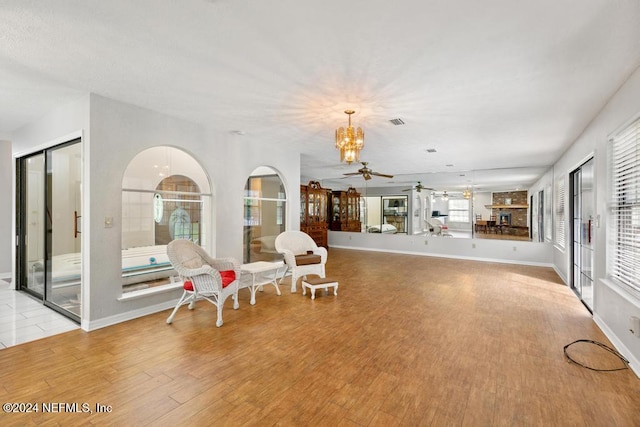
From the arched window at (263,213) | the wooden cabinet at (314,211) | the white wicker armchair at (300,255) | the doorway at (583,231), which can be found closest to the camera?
the doorway at (583,231)

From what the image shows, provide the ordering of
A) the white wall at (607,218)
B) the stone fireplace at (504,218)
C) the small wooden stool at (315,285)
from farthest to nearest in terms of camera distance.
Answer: the stone fireplace at (504,218) < the small wooden stool at (315,285) < the white wall at (607,218)

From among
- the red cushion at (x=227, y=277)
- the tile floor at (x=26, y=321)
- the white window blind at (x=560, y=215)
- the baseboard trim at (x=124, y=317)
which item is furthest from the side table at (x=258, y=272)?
the white window blind at (x=560, y=215)

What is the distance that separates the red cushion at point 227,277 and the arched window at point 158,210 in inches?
34.1

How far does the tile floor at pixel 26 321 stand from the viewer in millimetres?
3020

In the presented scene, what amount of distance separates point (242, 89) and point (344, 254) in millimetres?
6739

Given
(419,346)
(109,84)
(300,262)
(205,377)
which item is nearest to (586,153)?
(419,346)

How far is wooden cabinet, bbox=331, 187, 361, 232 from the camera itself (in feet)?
34.4

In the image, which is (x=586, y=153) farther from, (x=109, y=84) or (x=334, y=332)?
(x=109, y=84)

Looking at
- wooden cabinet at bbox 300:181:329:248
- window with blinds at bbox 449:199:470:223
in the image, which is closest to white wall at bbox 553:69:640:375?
window with blinds at bbox 449:199:470:223

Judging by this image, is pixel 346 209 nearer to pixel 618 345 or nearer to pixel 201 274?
pixel 201 274

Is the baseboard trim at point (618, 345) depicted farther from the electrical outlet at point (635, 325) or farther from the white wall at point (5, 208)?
the white wall at point (5, 208)

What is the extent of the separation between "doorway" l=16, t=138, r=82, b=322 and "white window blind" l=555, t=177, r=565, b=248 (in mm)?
Answer: 8131

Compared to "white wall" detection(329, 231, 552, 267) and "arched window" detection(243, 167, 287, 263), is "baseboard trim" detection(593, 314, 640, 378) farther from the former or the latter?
"arched window" detection(243, 167, 287, 263)

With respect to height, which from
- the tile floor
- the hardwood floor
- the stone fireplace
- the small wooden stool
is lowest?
the hardwood floor
